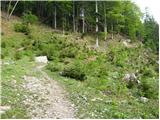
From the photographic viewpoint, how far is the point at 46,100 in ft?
46.4

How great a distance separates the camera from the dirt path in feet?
41.1

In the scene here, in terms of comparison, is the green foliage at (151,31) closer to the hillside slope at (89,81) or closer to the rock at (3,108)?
the hillside slope at (89,81)

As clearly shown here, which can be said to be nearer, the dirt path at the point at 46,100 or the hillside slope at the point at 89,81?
the dirt path at the point at 46,100

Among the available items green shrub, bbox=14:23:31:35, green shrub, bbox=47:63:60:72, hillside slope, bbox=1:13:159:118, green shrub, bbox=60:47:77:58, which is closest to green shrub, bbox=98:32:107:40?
green shrub, bbox=14:23:31:35

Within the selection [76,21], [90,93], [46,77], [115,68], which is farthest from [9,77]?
[76,21]

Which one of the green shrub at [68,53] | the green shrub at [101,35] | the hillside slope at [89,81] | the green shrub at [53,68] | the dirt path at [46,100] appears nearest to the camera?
the dirt path at [46,100]

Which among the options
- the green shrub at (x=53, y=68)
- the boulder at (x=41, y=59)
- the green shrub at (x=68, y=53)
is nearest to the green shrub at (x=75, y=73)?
the green shrub at (x=53, y=68)

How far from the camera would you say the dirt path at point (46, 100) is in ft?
41.1

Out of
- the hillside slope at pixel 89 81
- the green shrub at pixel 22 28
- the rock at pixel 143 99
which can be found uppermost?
the green shrub at pixel 22 28

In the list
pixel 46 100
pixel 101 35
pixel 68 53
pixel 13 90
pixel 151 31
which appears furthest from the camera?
pixel 151 31

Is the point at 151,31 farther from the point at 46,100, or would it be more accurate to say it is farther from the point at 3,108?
the point at 3,108

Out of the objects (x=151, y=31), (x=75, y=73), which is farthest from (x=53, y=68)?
(x=151, y=31)

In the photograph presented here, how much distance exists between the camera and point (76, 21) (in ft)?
161

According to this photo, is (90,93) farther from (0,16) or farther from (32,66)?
(0,16)
